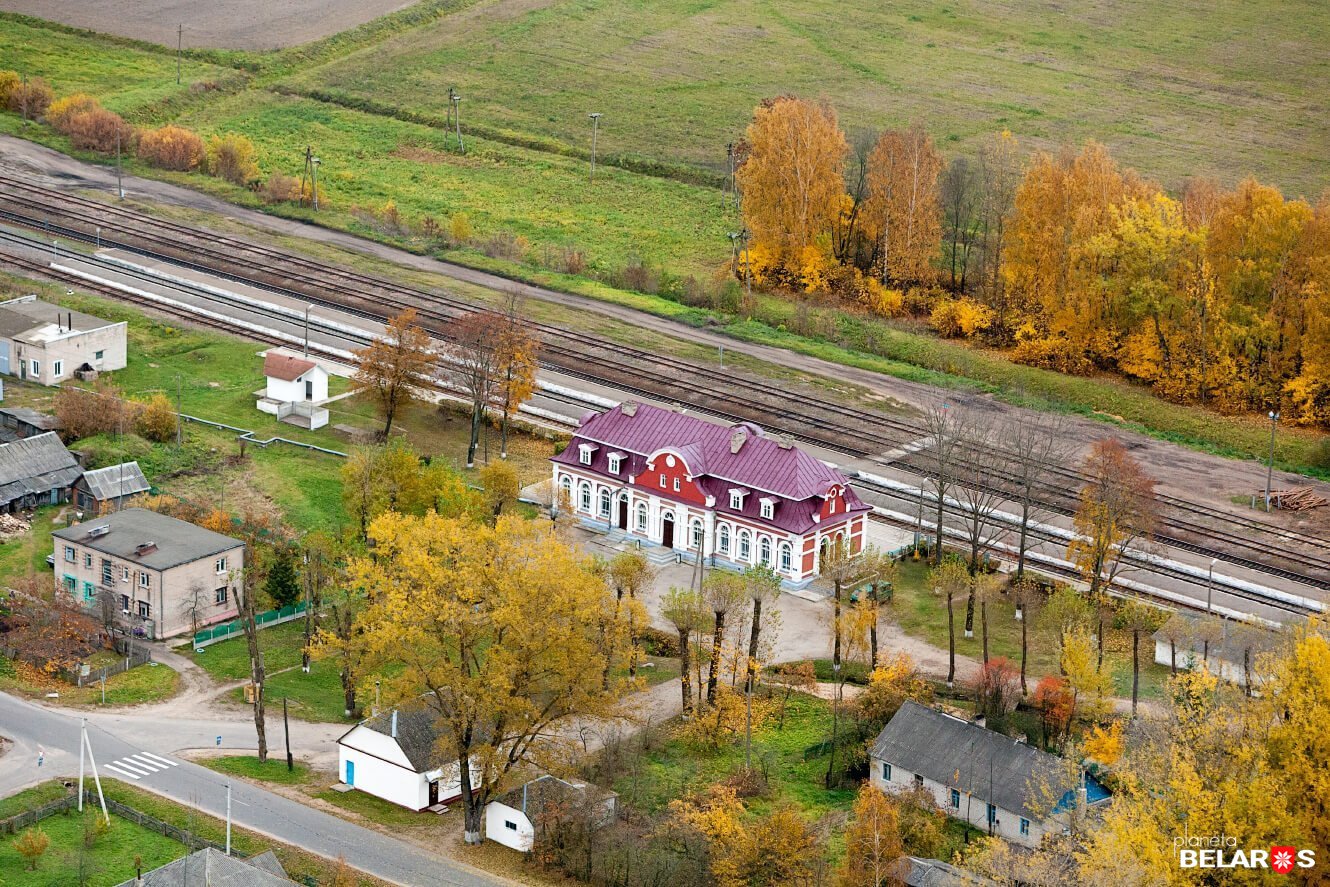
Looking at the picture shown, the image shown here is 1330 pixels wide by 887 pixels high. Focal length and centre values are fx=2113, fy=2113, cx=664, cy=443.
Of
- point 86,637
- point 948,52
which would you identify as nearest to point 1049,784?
point 86,637

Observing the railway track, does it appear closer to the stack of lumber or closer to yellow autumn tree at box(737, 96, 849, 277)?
the stack of lumber

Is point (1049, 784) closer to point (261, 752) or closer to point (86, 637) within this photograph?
point (261, 752)

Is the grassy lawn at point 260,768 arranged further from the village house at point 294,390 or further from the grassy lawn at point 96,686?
the village house at point 294,390

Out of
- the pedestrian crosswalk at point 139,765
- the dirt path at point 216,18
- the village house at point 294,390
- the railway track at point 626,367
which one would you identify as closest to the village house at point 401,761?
the pedestrian crosswalk at point 139,765

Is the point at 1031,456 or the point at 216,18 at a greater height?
the point at 216,18

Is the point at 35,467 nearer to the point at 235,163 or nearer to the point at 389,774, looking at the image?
the point at 389,774

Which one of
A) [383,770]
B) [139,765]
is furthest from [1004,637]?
[139,765]
